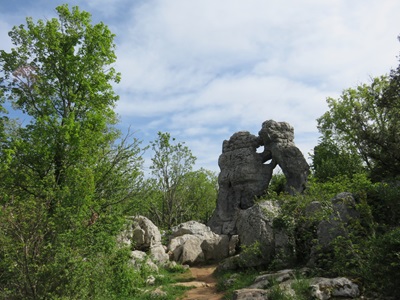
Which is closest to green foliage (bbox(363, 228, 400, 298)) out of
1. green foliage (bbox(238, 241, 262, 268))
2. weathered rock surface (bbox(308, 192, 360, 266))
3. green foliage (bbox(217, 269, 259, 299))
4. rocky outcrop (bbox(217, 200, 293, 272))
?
weathered rock surface (bbox(308, 192, 360, 266))

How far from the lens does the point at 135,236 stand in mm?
19984

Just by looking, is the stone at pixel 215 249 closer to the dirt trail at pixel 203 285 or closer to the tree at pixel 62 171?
the dirt trail at pixel 203 285

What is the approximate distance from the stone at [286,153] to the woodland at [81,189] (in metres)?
7.80

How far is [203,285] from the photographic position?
14.5m

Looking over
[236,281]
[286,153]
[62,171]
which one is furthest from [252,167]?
[62,171]

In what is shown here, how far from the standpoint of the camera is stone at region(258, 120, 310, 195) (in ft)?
85.3

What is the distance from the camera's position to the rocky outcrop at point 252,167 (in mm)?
26359

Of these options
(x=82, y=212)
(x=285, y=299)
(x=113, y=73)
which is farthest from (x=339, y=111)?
(x=82, y=212)

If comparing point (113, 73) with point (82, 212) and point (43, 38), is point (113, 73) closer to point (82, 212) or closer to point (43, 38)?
point (43, 38)

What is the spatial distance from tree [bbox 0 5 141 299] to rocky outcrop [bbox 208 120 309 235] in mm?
14136

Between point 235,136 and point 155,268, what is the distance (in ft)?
49.5

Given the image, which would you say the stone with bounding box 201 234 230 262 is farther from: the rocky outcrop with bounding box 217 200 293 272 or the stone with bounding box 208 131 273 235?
the stone with bounding box 208 131 273 235

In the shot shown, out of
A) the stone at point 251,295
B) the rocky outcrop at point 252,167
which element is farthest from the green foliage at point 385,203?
the rocky outcrop at point 252,167

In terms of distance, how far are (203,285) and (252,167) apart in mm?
14181
